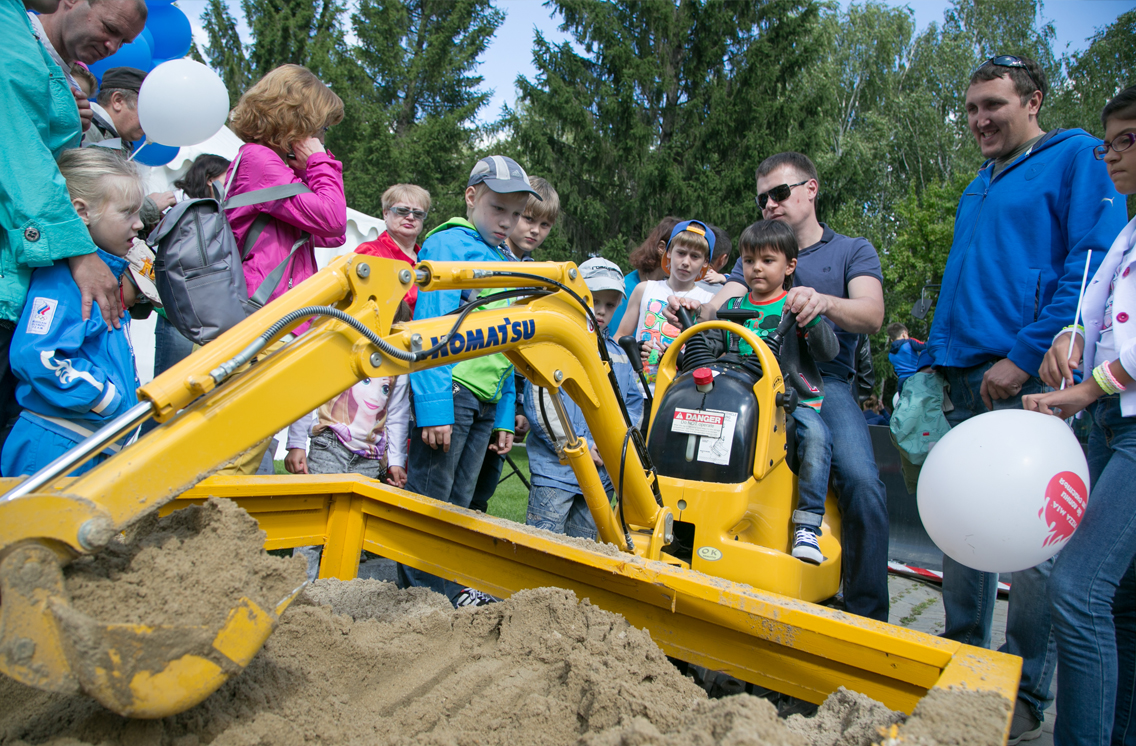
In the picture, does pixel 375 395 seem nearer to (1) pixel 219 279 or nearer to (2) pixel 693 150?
(1) pixel 219 279

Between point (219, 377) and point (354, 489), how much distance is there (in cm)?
149

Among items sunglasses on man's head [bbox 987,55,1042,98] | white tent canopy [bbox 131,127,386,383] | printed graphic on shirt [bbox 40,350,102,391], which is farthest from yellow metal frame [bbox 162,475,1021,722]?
white tent canopy [bbox 131,127,386,383]

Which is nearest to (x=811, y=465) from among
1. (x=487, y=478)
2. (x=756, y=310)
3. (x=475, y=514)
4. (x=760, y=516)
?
(x=760, y=516)

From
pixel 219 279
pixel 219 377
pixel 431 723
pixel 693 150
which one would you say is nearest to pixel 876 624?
pixel 431 723

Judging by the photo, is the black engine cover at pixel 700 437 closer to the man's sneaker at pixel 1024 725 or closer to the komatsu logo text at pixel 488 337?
the komatsu logo text at pixel 488 337

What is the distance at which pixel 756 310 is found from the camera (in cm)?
338

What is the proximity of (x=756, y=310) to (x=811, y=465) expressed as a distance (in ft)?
2.59

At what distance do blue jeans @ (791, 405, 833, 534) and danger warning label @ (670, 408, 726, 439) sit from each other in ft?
1.65

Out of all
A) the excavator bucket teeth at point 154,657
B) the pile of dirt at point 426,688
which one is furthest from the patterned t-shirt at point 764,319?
the excavator bucket teeth at point 154,657

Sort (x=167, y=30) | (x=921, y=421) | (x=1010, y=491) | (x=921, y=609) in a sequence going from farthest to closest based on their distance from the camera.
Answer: (x=167, y=30) < (x=921, y=609) < (x=921, y=421) < (x=1010, y=491)

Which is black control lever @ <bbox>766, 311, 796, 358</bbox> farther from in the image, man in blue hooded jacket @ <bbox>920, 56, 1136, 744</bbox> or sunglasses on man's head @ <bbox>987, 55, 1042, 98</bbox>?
sunglasses on man's head @ <bbox>987, 55, 1042, 98</bbox>

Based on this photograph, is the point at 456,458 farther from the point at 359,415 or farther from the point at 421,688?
the point at 421,688

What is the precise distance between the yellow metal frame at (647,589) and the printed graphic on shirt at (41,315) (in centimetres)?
74

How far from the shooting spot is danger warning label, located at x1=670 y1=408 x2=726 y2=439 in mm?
2736
